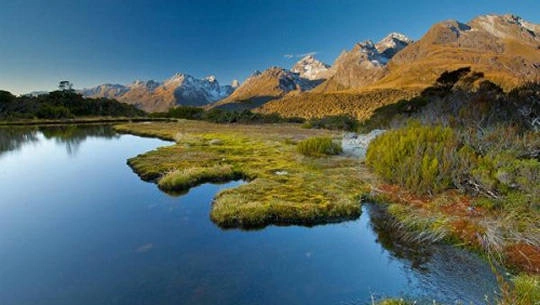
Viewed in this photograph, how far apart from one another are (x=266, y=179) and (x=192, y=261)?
425 inches

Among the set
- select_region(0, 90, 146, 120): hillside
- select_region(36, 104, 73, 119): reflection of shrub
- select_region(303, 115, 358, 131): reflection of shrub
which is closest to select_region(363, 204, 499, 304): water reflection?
select_region(303, 115, 358, 131): reflection of shrub

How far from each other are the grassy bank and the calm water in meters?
0.89

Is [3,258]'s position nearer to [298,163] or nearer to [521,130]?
[298,163]

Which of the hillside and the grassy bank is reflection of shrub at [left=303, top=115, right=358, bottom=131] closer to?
the grassy bank

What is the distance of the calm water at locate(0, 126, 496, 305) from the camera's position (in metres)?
9.79

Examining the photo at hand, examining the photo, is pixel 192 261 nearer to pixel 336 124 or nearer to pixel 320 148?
pixel 320 148

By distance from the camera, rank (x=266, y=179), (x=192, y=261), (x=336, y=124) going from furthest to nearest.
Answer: (x=336, y=124), (x=266, y=179), (x=192, y=261)

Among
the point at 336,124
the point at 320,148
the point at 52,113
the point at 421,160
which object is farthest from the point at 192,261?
the point at 52,113

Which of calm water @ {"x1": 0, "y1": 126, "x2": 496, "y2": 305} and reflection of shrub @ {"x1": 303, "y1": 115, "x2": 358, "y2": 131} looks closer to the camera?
calm water @ {"x1": 0, "y1": 126, "x2": 496, "y2": 305}

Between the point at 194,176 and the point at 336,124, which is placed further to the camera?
the point at 336,124

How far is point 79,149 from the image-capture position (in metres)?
42.4

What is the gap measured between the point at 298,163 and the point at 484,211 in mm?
16018

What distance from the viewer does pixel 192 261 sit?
471 inches

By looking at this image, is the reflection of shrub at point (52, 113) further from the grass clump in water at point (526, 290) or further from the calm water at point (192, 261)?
the grass clump in water at point (526, 290)
